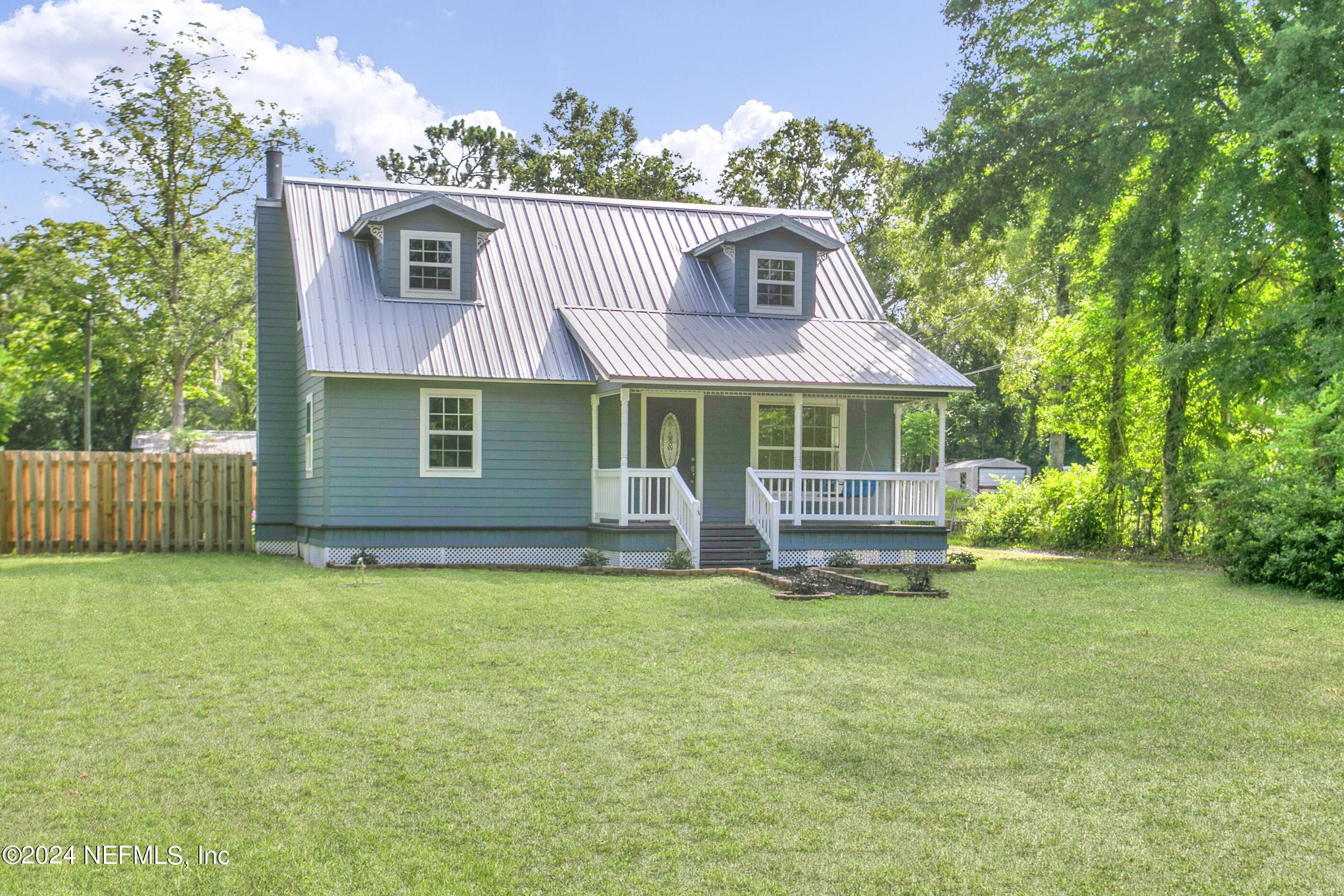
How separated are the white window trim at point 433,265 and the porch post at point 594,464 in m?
2.91

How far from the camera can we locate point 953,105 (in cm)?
2000

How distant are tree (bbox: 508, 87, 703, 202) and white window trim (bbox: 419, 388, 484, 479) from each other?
66.5 ft

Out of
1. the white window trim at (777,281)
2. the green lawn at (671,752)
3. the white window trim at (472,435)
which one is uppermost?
the white window trim at (777,281)

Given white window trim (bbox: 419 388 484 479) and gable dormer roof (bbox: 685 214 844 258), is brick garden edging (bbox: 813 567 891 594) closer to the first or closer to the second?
white window trim (bbox: 419 388 484 479)

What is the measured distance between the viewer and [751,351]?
17.6 meters

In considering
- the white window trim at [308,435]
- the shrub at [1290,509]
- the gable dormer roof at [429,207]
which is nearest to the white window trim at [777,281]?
the gable dormer roof at [429,207]

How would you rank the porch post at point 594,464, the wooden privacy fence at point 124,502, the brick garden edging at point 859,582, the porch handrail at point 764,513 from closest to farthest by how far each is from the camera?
the brick garden edging at point 859,582, the porch handrail at point 764,513, the porch post at point 594,464, the wooden privacy fence at point 124,502

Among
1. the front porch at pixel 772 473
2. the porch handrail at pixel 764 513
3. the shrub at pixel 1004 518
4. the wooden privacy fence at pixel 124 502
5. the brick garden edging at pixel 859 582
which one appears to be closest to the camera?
the brick garden edging at pixel 859 582

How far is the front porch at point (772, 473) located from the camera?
16453mm

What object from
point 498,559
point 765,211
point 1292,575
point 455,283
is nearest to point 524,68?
point 765,211

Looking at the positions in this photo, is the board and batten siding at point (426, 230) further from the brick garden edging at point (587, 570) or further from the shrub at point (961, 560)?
the shrub at point (961, 560)

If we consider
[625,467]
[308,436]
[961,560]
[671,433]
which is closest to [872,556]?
[961,560]

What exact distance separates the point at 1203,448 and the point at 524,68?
16.4 m

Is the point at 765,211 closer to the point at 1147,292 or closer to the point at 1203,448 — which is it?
→ the point at 1147,292
